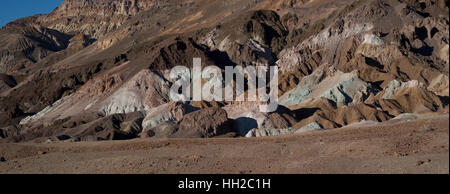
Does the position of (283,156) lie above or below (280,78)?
below

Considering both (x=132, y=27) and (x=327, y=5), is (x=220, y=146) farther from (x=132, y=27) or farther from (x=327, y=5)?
(x=132, y=27)

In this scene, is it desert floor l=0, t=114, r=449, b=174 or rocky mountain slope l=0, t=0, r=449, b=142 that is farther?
rocky mountain slope l=0, t=0, r=449, b=142

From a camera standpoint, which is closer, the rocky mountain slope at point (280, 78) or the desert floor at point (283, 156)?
the desert floor at point (283, 156)
